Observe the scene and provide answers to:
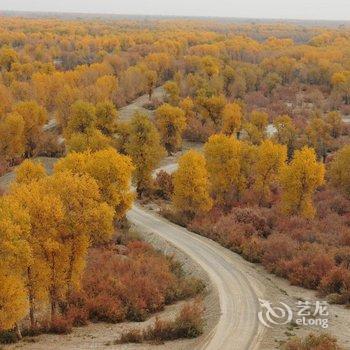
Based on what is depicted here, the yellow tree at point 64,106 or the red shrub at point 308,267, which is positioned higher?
the yellow tree at point 64,106

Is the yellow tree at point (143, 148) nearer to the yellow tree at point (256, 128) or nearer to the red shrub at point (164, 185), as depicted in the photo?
the red shrub at point (164, 185)

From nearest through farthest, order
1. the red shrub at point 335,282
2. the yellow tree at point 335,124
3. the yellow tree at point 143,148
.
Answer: the red shrub at point 335,282
the yellow tree at point 143,148
the yellow tree at point 335,124

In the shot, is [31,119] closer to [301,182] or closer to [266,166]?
[266,166]

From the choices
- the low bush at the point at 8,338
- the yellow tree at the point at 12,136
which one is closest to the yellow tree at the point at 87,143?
the yellow tree at the point at 12,136

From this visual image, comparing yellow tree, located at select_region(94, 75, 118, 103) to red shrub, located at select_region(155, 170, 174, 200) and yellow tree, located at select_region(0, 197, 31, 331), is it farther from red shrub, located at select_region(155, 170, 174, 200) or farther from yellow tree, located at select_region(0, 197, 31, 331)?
yellow tree, located at select_region(0, 197, 31, 331)

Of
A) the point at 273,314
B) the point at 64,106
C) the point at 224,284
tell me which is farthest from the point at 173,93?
the point at 273,314

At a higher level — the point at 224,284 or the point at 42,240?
the point at 42,240

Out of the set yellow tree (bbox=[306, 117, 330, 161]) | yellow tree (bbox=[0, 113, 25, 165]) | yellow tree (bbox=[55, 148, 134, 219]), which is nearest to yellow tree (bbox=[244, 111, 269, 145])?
yellow tree (bbox=[306, 117, 330, 161])
